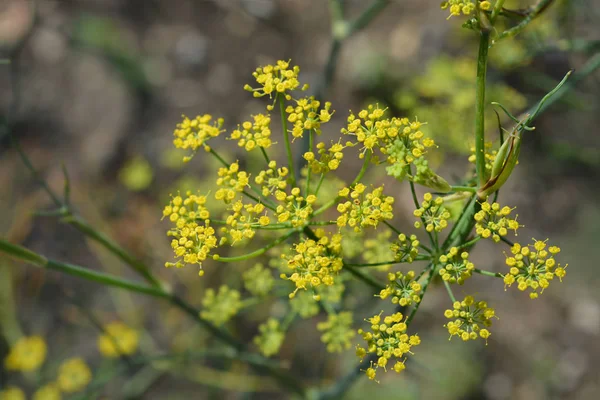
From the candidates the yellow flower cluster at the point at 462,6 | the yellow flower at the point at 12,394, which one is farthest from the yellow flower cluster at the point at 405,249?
the yellow flower at the point at 12,394

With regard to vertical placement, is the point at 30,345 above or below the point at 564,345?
below

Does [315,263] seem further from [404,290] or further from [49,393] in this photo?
[49,393]

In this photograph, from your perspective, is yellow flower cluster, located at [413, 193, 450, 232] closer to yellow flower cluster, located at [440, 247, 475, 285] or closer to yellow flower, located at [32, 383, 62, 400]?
yellow flower cluster, located at [440, 247, 475, 285]

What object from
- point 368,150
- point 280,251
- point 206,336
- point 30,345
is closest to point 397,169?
point 368,150

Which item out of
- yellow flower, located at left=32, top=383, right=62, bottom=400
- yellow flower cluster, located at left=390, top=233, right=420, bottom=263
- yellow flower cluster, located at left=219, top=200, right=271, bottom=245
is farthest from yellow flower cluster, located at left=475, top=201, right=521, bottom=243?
A: yellow flower, located at left=32, top=383, right=62, bottom=400

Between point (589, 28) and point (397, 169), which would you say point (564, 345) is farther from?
point (397, 169)

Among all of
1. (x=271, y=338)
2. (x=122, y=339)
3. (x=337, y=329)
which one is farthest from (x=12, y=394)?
(x=337, y=329)

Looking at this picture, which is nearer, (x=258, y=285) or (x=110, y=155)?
(x=258, y=285)
